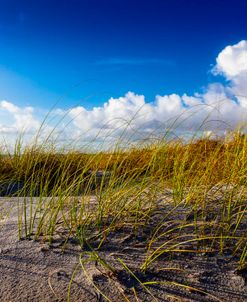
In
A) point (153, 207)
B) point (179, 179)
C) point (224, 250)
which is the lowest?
point (224, 250)

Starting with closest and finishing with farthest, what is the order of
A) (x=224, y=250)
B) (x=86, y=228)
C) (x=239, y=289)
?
(x=239, y=289), (x=224, y=250), (x=86, y=228)

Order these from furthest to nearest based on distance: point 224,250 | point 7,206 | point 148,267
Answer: point 7,206, point 224,250, point 148,267

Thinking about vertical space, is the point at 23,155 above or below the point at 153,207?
above

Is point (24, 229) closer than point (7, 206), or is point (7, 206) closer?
point (24, 229)

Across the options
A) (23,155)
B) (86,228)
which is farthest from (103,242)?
(23,155)

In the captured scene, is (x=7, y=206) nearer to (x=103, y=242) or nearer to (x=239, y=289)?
(x=103, y=242)

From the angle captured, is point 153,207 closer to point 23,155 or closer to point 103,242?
point 103,242

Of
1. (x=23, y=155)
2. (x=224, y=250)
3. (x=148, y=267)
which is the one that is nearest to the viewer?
(x=148, y=267)

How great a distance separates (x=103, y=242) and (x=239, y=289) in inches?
27.1

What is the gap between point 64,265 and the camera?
174 cm

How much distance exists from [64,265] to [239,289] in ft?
2.53

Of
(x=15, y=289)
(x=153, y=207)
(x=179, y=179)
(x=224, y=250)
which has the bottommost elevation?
(x=15, y=289)

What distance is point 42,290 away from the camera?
1581mm

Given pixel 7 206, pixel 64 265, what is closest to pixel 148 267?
pixel 64 265
